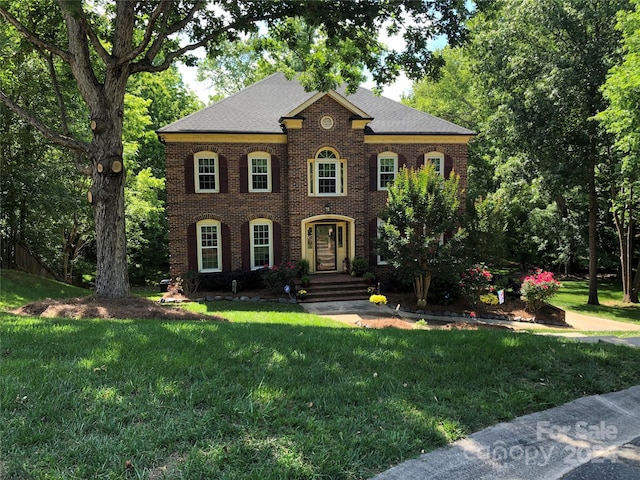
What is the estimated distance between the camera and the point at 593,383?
16.0 ft

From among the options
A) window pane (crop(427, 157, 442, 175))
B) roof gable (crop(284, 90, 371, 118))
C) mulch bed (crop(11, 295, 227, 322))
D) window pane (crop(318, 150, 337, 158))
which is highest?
roof gable (crop(284, 90, 371, 118))

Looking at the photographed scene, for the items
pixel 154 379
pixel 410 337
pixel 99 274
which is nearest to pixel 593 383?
pixel 410 337

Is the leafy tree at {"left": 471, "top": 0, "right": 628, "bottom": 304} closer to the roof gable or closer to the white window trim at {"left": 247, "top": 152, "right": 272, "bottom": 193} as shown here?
the roof gable

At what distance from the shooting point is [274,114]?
19297 millimetres

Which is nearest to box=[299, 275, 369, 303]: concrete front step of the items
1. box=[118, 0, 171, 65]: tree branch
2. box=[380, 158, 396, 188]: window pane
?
box=[380, 158, 396, 188]: window pane

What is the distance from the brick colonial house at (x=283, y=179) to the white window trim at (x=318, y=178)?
0.04m

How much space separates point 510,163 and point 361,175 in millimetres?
8375

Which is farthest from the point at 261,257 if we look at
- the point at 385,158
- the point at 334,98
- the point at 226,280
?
the point at 334,98

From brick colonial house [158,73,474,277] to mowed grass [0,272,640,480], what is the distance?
38.8 ft

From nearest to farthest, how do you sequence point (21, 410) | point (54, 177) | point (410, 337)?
1. point (21, 410)
2. point (410, 337)
3. point (54, 177)

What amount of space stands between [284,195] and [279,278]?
3913 millimetres

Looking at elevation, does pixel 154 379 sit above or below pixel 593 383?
above

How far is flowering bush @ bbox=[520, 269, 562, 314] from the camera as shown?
1505 cm

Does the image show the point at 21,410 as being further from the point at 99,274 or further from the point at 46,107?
the point at 46,107
